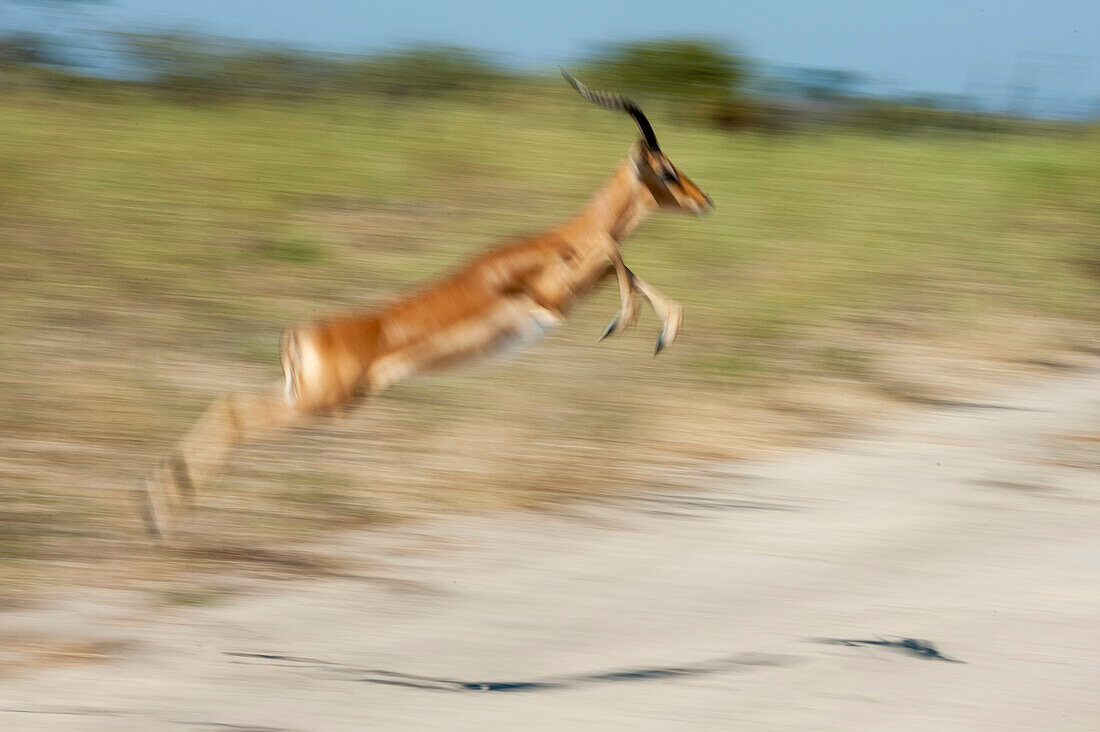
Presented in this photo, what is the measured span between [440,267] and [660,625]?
5868mm

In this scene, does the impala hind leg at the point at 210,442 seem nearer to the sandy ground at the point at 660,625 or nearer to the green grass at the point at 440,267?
the green grass at the point at 440,267

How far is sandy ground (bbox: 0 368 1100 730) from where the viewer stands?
4.10 meters

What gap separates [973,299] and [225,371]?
227 inches

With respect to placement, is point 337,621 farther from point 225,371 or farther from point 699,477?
point 225,371

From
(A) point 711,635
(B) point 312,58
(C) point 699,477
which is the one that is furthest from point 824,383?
(B) point 312,58

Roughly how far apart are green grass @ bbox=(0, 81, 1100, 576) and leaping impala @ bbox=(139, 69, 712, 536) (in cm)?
129

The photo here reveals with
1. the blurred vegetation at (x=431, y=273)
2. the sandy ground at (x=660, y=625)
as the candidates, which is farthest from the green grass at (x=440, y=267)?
the sandy ground at (x=660, y=625)

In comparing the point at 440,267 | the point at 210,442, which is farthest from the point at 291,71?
the point at 210,442

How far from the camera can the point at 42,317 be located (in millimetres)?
8500

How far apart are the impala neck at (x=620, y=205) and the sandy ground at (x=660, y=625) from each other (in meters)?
1.36

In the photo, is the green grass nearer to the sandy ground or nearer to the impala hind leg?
the impala hind leg

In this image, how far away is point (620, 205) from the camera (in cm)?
473

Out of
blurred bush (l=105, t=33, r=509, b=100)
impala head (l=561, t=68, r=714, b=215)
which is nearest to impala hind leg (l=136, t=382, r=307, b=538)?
impala head (l=561, t=68, r=714, b=215)

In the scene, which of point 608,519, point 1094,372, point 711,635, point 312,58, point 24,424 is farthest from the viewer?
point 312,58
